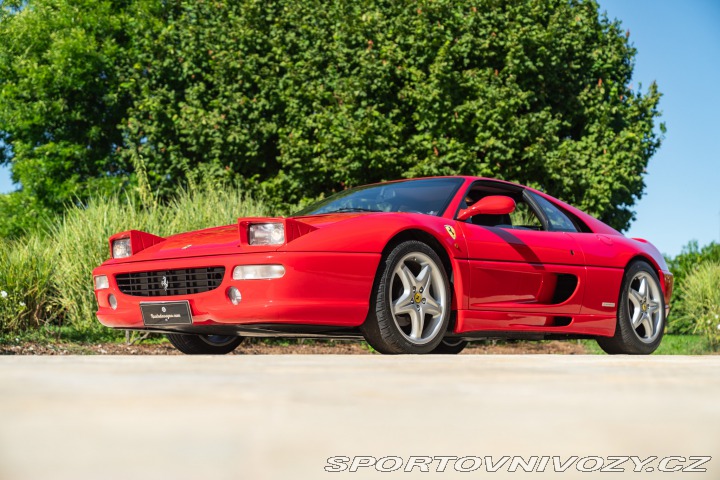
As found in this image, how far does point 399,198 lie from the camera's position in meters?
6.41

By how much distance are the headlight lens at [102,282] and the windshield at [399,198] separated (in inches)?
57.6

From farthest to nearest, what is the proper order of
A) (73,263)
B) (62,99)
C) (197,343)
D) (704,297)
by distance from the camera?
(62,99)
(704,297)
(73,263)
(197,343)

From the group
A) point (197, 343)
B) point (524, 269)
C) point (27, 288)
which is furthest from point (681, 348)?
point (27, 288)

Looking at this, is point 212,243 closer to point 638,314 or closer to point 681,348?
point 638,314

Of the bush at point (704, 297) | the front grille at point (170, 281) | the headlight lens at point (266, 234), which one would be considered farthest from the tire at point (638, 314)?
the bush at point (704, 297)

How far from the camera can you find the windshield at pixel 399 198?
622 centimetres

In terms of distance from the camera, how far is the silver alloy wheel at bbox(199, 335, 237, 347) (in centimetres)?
682

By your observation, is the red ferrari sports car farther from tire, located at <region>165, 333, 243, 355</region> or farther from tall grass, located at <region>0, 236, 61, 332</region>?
tall grass, located at <region>0, 236, 61, 332</region>

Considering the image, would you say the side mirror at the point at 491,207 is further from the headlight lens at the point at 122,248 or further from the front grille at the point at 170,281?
the headlight lens at the point at 122,248

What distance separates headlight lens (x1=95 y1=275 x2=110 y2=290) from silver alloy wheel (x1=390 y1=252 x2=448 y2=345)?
1993 mm
